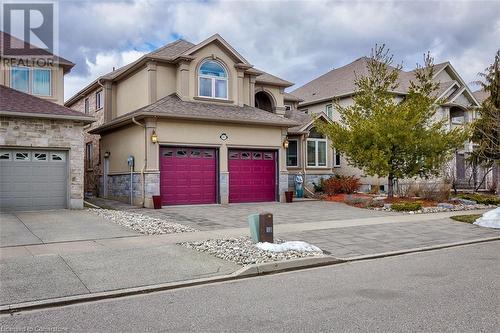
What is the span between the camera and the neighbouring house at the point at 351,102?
1017 inches

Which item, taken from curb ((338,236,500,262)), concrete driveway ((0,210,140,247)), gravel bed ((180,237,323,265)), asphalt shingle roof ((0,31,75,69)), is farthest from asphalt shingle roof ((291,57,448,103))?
gravel bed ((180,237,323,265))

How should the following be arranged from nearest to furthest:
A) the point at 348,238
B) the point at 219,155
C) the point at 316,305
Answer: the point at 316,305, the point at 348,238, the point at 219,155

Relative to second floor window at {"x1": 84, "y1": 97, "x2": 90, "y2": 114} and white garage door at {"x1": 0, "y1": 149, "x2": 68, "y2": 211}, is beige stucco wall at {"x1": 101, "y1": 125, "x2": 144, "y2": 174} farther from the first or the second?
second floor window at {"x1": 84, "y1": 97, "x2": 90, "y2": 114}

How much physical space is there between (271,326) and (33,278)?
4.10 m

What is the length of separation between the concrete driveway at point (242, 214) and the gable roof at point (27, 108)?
4387 millimetres

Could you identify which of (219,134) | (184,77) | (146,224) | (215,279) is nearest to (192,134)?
(219,134)

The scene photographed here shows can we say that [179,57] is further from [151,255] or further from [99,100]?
[151,255]

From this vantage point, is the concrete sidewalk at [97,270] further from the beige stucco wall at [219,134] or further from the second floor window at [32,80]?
the second floor window at [32,80]

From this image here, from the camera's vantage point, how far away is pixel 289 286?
22.2ft

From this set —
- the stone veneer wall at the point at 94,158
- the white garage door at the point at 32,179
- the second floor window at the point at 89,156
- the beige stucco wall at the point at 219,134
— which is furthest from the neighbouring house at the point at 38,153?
the second floor window at the point at 89,156

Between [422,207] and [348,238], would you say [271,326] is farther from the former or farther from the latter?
[422,207]

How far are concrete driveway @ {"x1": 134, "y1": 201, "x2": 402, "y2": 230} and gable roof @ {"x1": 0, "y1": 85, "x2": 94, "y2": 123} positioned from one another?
173 inches

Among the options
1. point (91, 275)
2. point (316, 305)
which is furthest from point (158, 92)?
point (316, 305)

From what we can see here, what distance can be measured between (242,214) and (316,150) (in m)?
10.9
